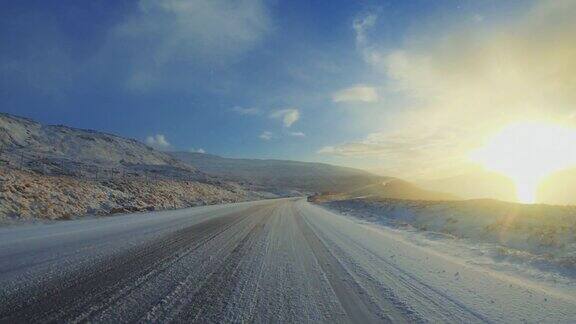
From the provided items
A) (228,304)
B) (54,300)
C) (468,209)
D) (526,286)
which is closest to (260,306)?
(228,304)

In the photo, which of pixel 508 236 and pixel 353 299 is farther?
pixel 508 236

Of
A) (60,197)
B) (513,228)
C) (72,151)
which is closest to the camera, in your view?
(513,228)

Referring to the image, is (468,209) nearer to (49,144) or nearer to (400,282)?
(400,282)

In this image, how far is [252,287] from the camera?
16.3 feet

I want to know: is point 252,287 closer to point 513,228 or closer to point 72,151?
point 513,228

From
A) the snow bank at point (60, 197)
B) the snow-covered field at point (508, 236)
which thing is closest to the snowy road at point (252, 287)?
the snow-covered field at point (508, 236)

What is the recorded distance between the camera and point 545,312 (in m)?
4.44

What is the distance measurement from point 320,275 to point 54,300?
357 cm

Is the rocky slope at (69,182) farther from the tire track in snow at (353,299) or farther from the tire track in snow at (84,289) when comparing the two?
the tire track in snow at (353,299)

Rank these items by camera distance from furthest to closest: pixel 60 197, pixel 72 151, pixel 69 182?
pixel 72 151
pixel 69 182
pixel 60 197

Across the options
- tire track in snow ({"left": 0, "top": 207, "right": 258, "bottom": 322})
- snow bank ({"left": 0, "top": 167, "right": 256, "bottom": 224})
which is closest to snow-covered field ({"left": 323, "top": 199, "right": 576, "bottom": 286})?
tire track in snow ({"left": 0, "top": 207, "right": 258, "bottom": 322})

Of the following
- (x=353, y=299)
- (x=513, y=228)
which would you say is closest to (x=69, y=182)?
(x=513, y=228)

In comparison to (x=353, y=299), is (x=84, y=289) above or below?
below

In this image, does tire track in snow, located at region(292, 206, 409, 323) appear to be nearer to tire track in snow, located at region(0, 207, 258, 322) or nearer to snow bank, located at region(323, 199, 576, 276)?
tire track in snow, located at region(0, 207, 258, 322)
